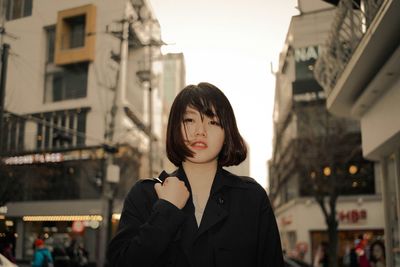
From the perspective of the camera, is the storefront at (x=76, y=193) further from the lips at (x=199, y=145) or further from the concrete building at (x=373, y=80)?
the lips at (x=199, y=145)

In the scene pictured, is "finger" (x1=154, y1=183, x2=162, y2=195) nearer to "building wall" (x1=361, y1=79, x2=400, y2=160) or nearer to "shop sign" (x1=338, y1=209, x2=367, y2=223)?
"building wall" (x1=361, y1=79, x2=400, y2=160)

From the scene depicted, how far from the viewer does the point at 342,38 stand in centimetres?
745

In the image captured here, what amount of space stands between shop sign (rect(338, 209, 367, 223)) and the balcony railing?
20280 millimetres

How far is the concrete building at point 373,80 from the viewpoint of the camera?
567 cm

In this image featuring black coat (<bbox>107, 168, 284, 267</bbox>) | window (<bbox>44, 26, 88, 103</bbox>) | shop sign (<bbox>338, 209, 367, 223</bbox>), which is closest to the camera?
black coat (<bbox>107, 168, 284, 267</bbox>)

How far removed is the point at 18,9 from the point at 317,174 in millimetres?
19621

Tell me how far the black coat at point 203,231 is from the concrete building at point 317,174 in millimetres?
16265

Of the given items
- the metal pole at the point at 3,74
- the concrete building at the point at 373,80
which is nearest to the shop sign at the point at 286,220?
the concrete building at the point at 373,80

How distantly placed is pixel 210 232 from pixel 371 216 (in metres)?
27.7

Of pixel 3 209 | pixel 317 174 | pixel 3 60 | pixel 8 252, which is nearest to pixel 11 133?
pixel 3 60

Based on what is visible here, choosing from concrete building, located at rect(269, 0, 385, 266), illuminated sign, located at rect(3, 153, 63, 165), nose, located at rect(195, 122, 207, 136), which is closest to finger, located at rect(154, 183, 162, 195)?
nose, located at rect(195, 122, 207, 136)

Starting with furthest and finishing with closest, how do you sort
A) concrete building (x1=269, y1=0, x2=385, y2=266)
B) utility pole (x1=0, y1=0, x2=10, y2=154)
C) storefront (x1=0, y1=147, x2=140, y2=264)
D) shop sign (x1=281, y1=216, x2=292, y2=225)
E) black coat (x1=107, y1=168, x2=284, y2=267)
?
shop sign (x1=281, y1=216, x2=292, y2=225)
concrete building (x1=269, y1=0, x2=385, y2=266)
storefront (x1=0, y1=147, x2=140, y2=264)
utility pole (x1=0, y1=0, x2=10, y2=154)
black coat (x1=107, y1=168, x2=284, y2=267)

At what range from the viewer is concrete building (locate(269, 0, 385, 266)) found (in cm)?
2292

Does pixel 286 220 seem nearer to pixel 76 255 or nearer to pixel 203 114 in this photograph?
pixel 76 255
